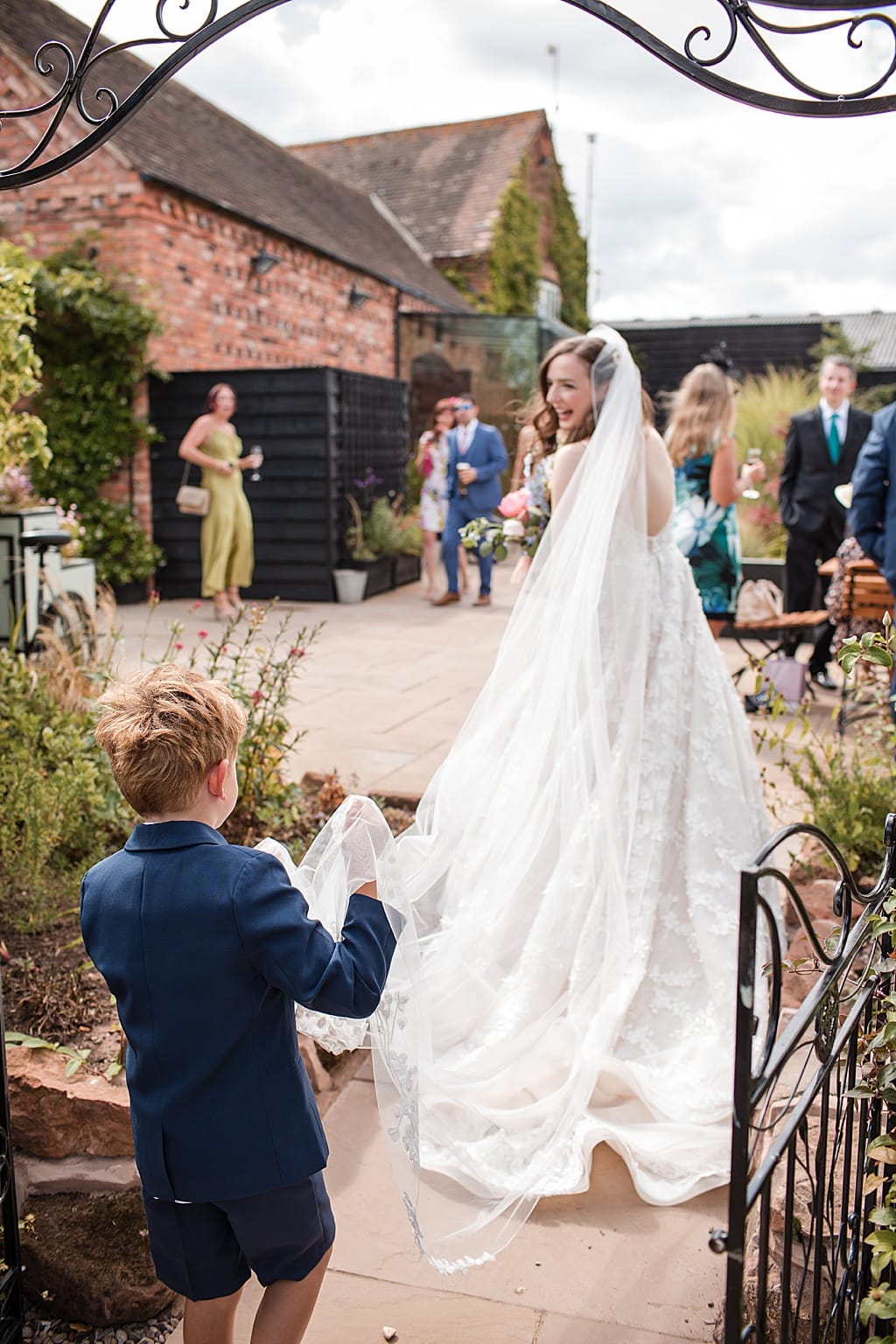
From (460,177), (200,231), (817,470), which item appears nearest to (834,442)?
(817,470)

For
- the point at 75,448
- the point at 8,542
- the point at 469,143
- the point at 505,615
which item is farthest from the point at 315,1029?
the point at 469,143

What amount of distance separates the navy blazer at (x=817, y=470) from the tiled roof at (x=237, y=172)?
5.82 m

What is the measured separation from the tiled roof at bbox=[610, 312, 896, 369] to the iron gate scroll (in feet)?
80.6

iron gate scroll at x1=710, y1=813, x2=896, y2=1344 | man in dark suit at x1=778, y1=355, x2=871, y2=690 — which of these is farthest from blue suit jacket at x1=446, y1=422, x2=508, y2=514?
iron gate scroll at x1=710, y1=813, x2=896, y2=1344

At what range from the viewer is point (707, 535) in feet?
20.1

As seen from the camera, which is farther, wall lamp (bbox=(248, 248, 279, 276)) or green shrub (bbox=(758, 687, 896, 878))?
wall lamp (bbox=(248, 248, 279, 276))

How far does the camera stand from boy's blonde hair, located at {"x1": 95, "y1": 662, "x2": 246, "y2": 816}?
157 centimetres

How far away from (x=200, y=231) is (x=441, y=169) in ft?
44.2

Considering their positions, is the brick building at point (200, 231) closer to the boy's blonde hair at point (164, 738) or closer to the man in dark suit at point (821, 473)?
the man in dark suit at point (821, 473)

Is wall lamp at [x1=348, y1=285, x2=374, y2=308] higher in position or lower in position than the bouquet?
higher

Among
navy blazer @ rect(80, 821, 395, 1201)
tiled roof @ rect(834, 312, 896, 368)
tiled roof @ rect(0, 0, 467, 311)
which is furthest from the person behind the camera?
tiled roof @ rect(834, 312, 896, 368)

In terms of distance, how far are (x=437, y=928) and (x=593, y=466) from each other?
1464mm

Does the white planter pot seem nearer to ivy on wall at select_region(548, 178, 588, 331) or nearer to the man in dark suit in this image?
the man in dark suit

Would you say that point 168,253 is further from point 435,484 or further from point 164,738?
point 164,738
